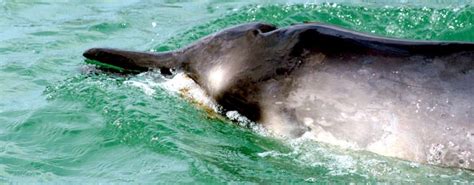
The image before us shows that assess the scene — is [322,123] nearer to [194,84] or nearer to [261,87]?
[261,87]

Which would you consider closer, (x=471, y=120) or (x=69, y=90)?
(x=471, y=120)

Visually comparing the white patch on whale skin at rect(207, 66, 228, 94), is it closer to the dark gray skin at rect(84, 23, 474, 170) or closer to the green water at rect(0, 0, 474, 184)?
the dark gray skin at rect(84, 23, 474, 170)

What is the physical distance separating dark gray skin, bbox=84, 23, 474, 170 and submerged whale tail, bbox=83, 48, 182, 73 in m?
0.49

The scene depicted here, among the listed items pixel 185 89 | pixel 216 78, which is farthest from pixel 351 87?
pixel 185 89

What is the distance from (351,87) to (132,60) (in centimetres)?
210

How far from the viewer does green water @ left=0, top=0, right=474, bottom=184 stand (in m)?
5.64

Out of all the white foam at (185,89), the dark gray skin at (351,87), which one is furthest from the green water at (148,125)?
the dark gray skin at (351,87)

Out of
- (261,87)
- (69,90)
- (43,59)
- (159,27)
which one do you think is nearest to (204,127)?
(261,87)

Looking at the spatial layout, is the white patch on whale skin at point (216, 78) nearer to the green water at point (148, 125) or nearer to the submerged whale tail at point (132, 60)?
the green water at point (148, 125)

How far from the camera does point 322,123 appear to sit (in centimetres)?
589

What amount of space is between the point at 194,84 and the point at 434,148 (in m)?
2.02

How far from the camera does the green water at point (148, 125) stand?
5.64 m

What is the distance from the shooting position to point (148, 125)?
6.56 meters

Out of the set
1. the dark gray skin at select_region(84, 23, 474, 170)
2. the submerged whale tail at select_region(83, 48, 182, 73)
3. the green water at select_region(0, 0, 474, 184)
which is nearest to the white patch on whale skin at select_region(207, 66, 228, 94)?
the dark gray skin at select_region(84, 23, 474, 170)
